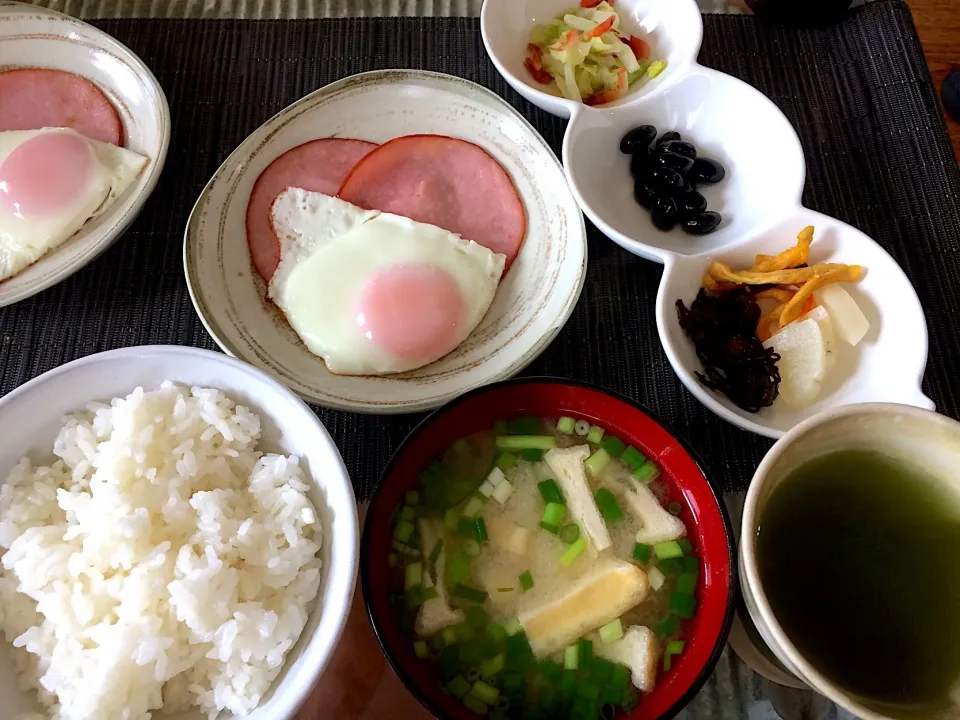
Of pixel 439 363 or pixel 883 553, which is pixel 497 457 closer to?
pixel 439 363

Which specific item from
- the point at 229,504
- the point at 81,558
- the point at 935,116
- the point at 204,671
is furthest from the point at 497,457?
the point at 935,116

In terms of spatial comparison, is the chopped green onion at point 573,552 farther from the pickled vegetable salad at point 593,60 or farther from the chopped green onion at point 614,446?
the pickled vegetable salad at point 593,60

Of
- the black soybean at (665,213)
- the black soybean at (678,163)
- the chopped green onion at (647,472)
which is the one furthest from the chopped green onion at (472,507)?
the black soybean at (678,163)

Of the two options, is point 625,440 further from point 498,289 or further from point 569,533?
point 498,289

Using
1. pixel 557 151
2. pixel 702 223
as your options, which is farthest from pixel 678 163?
pixel 557 151

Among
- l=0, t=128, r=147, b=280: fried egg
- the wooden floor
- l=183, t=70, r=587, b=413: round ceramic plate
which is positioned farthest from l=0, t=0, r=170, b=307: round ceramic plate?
the wooden floor

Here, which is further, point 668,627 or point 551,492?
point 551,492
